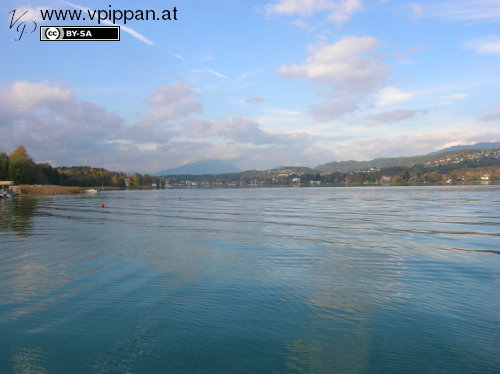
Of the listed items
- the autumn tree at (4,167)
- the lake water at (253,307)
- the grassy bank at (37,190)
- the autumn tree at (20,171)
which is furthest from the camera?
the autumn tree at (4,167)

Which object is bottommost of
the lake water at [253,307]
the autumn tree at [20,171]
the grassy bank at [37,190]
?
the lake water at [253,307]

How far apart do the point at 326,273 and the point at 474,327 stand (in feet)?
16.5

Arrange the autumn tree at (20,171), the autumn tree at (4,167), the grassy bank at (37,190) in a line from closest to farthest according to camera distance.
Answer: the grassy bank at (37,190), the autumn tree at (20,171), the autumn tree at (4,167)

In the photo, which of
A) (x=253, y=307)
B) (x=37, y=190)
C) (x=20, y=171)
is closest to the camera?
(x=253, y=307)

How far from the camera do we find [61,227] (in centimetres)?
2638

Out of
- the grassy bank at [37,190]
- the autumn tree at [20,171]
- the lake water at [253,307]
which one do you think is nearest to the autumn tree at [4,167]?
the autumn tree at [20,171]

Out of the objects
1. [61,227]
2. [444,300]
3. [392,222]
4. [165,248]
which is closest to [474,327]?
[444,300]

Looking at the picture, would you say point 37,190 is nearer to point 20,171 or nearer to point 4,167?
point 20,171

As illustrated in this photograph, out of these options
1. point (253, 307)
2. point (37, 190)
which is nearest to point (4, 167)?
point (37, 190)

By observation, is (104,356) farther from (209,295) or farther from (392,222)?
(392,222)

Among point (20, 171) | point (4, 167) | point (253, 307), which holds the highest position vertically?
point (4, 167)

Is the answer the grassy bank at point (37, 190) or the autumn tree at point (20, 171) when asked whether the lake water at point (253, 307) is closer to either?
the grassy bank at point (37, 190)

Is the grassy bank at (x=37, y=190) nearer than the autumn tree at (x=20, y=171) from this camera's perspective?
Yes

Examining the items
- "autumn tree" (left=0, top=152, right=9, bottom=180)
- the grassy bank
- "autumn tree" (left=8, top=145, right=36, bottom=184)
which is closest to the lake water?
the grassy bank
